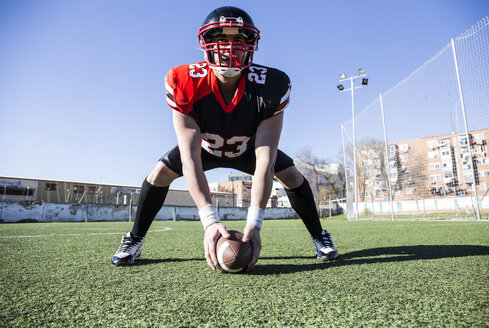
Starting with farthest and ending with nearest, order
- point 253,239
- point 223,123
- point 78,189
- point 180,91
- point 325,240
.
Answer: point 78,189 < point 325,240 < point 223,123 < point 180,91 < point 253,239

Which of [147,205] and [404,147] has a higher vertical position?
[404,147]

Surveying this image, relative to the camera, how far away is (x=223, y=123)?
9.22 feet

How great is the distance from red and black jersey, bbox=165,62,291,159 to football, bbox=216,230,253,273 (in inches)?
41.6

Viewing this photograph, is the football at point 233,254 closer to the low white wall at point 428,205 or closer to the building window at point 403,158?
the building window at point 403,158

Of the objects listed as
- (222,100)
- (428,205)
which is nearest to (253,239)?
(222,100)

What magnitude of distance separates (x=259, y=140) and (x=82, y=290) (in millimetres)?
1664

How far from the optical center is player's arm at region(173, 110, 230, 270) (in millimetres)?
2141

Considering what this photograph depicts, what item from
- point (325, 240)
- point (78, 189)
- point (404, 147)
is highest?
point (404, 147)

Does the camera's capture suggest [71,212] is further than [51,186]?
No

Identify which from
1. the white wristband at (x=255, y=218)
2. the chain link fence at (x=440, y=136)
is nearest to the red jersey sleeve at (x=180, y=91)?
the white wristband at (x=255, y=218)

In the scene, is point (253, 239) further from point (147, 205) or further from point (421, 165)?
point (421, 165)

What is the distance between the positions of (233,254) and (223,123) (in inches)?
47.6

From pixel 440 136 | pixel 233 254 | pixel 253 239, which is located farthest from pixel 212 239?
pixel 440 136

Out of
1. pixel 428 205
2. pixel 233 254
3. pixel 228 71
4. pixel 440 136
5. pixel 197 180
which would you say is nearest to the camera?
pixel 233 254
